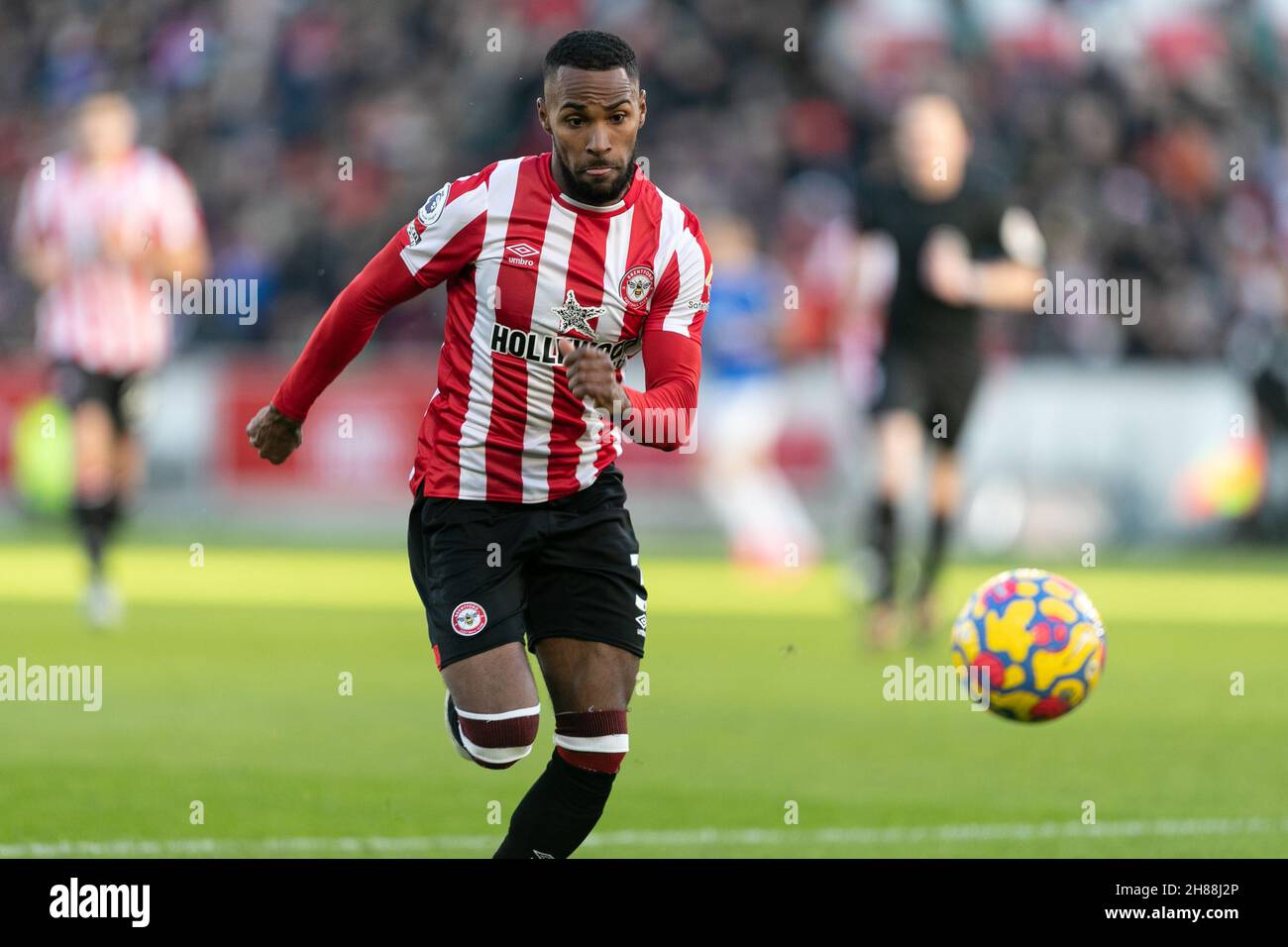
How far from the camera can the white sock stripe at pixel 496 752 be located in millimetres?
5266

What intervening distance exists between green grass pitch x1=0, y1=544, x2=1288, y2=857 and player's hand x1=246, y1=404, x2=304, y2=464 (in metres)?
1.14

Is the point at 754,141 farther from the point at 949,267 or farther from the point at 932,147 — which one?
the point at 949,267

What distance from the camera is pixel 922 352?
11438mm

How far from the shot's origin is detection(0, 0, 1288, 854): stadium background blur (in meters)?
16.8

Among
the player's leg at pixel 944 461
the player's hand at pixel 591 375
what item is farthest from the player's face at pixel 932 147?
the player's hand at pixel 591 375

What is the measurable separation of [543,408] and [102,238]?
25.5 ft

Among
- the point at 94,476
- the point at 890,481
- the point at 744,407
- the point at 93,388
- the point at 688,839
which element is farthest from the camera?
the point at 744,407

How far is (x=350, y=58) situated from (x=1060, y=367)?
9211mm

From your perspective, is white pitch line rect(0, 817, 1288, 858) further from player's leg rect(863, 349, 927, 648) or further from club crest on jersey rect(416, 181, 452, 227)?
player's leg rect(863, 349, 927, 648)

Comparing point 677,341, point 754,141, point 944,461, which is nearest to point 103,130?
point 944,461

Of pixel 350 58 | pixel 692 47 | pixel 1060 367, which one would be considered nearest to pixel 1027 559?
pixel 1060 367

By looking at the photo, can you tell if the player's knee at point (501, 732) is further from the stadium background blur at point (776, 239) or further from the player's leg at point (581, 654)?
the stadium background blur at point (776, 239)

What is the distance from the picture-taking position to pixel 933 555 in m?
11.1
